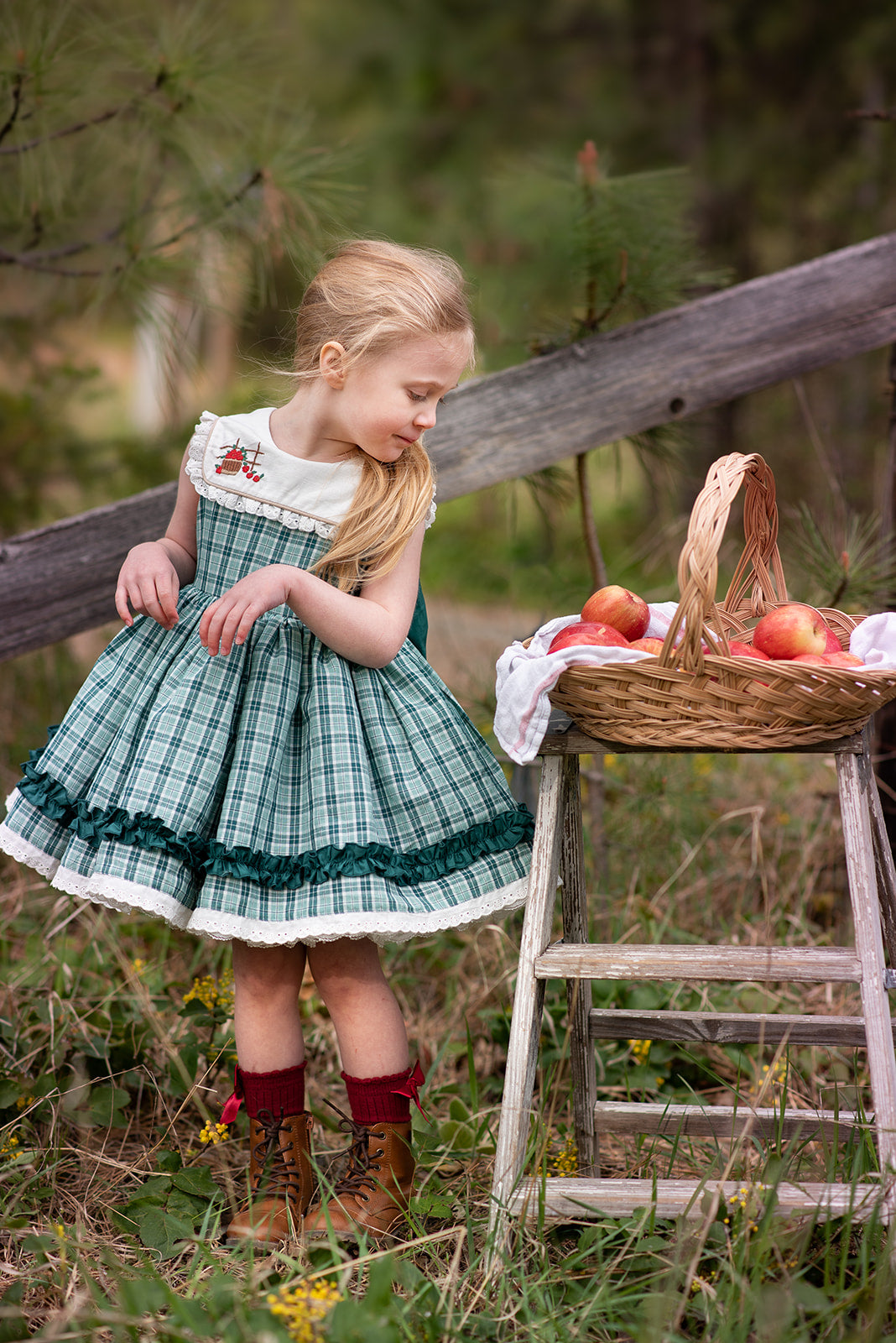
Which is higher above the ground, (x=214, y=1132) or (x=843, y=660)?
(x=843, y=660)

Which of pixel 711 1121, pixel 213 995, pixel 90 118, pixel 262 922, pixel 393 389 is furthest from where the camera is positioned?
pixel 90 118

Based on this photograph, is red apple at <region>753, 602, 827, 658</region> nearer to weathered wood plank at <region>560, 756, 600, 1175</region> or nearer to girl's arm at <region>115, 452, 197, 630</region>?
weathered wood plank at <region>560, 756, 600, 1175</region>

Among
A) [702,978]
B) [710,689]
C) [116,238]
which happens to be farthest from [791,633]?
[116,238]

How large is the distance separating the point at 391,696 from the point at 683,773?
1273 mm

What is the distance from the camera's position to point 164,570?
5.14 ft

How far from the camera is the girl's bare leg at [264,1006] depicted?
1.58 m

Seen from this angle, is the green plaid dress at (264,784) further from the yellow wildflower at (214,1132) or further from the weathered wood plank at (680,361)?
the weathered wood plank at (680,361)

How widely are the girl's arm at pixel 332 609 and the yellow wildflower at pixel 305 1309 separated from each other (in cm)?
76

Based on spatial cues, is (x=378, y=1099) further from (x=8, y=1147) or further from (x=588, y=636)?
(x=588, y=636)

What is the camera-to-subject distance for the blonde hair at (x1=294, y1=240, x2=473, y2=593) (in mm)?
1542

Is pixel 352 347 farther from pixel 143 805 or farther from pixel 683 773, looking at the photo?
pixel 683 773

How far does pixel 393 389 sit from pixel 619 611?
1.50 feet

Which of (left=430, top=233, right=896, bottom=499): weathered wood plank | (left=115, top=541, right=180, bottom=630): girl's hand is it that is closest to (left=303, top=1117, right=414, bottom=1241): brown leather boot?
(left=115, top=541, right=180, bottom=630): girl's hand

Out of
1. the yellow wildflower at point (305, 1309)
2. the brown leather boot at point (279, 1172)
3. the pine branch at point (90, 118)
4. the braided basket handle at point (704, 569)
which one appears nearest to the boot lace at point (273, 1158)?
the brown leather boot at point (279, 1172)
